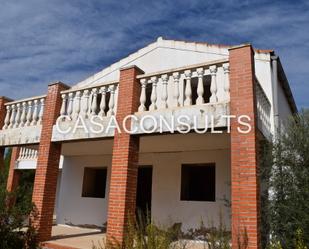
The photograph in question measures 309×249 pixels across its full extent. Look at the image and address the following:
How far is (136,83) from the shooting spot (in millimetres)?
7324

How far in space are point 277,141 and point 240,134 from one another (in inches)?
61.3

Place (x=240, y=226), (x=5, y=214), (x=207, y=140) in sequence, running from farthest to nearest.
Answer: (x=207, y=140), (x=5, y=214), (x=240, y=226)

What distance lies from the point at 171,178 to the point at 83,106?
386 cm

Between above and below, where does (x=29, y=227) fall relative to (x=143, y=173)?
below

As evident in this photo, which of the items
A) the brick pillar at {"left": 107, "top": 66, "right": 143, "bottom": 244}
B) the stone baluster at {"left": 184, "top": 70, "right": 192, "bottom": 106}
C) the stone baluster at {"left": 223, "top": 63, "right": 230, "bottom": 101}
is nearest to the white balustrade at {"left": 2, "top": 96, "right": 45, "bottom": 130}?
the brick pillar at {"left": 107, "top": 66, "right": 143, "bottom": 244}

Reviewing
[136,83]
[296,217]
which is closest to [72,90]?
[136,83]

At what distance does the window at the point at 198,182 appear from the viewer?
987cm

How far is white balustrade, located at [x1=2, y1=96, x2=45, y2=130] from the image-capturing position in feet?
29.5

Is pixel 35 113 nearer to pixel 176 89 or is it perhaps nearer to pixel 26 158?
pixel 176 89

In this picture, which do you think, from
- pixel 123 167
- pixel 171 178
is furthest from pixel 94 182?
pixel 123 167

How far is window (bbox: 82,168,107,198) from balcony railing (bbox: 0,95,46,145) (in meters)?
3.75

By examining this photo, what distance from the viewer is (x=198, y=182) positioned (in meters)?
10.3

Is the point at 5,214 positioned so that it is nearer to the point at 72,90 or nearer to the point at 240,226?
the point at 72,90

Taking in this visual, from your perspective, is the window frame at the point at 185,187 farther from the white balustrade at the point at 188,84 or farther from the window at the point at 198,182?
the white balustrade at the point at 188,84
